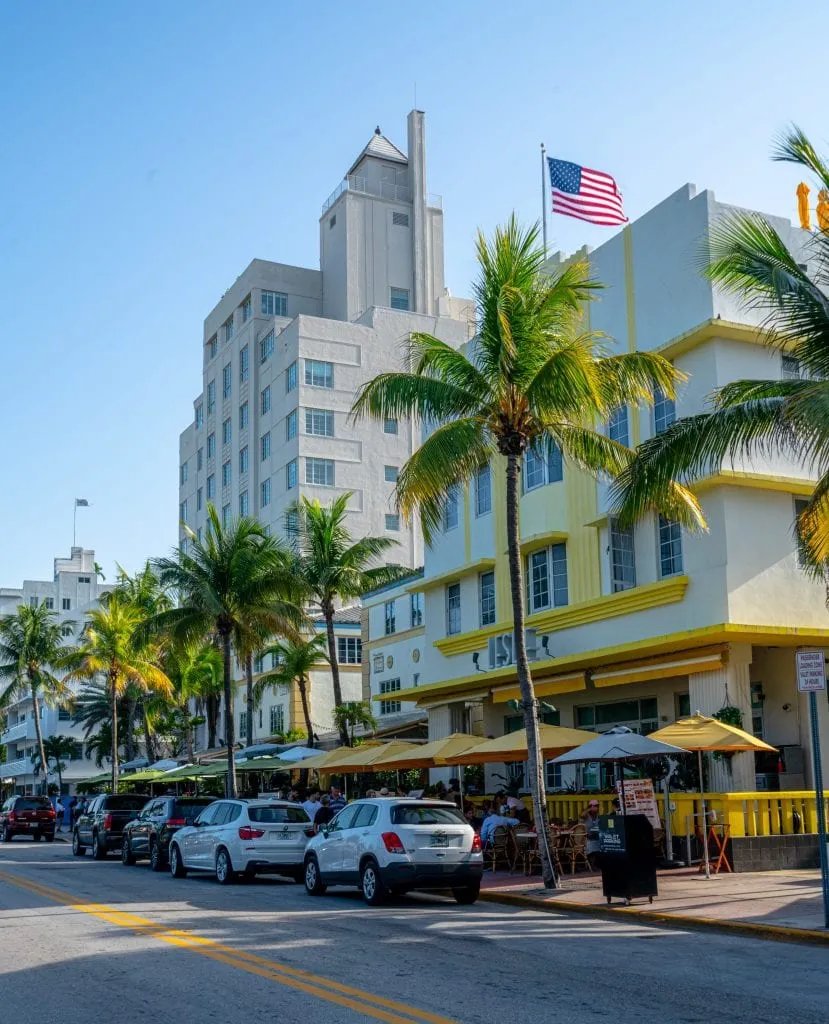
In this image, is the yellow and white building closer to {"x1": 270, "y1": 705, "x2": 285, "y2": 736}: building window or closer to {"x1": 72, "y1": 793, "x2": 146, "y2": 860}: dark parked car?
{"x1": 72, "y1": 793, "x2": 146, "y2": 860}: dark parked car

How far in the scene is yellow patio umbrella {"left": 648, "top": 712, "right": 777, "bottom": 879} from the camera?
1955 centimetres

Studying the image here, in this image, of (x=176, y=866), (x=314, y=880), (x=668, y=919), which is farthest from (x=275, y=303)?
(x=668, y=919)

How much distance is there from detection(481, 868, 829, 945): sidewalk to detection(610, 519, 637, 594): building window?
691 cm

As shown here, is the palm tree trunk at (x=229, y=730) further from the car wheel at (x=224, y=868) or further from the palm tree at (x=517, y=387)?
the palm tree at (x=517, y=387)

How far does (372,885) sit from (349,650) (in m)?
39.3

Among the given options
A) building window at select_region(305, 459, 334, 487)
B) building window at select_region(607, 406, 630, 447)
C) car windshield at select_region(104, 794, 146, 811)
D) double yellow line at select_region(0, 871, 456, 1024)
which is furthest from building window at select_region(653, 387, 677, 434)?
building window at select_region(305, 459, 334, 487)

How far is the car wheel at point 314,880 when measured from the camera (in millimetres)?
19031

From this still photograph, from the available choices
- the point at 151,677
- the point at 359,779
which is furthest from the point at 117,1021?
the point at 151,677

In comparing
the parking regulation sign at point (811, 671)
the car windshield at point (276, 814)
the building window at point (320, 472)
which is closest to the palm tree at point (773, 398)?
the parking regulation sign at point (811, 671)

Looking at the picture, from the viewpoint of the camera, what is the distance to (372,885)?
17.5m

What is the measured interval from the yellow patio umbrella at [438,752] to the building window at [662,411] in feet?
25.2

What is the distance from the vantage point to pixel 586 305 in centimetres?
2764

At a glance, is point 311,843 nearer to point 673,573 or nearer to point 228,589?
point 673,573

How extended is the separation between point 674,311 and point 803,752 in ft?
30.4
